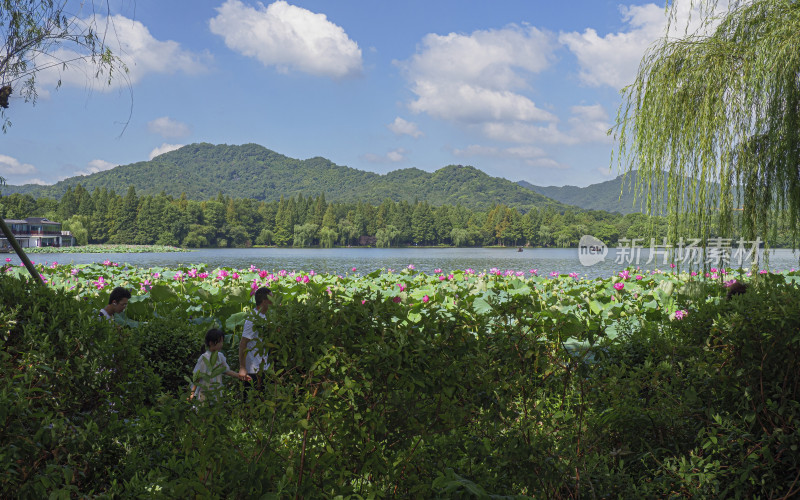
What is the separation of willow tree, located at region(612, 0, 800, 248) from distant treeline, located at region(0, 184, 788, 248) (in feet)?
172

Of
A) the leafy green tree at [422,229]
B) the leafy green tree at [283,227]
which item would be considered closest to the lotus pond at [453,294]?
the leafy green tree at [422,229]

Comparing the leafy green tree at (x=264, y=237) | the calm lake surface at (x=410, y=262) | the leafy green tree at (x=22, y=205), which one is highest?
the leafy green tree at (x=22, y=205)

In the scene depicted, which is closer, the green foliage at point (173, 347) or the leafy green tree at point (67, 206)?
the green foliage at point (173, 347)

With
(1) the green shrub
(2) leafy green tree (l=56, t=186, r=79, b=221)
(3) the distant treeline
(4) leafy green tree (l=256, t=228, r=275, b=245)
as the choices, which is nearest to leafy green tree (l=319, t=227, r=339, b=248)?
(3) the distant treeline

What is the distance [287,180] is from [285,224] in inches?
2755

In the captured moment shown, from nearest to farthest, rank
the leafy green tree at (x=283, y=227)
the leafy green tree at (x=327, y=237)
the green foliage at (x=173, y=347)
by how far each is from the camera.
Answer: the green foliage at (x=173, y=347) < the leafy green tree at (x=327, y=237) < the leafy green tree at (x=283, y=227)

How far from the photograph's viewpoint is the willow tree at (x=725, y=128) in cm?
481

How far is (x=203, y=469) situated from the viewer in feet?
4.31

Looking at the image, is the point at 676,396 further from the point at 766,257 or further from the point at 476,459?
the point at 766,257

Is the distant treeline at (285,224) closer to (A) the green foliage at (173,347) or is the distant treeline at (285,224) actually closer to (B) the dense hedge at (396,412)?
(A) the green foliage at (173,347)

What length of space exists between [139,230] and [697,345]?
65.5 meters

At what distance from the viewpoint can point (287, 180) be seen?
5271 inches

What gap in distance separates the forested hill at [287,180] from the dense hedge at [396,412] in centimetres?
9704

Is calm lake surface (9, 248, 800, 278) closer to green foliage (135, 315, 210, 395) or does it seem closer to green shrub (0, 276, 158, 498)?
green foliage (135, 315, 210, 395)
